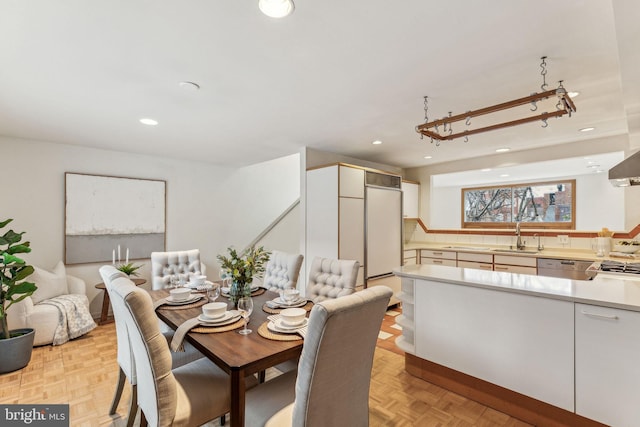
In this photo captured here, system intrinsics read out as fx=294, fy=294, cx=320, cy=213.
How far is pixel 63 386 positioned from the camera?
231cm

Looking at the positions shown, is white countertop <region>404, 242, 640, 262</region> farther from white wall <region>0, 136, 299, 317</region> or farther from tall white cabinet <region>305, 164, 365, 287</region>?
white wall <region>0, 136, 299, 317</region>

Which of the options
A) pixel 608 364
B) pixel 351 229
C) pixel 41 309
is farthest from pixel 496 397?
pixel 41 309

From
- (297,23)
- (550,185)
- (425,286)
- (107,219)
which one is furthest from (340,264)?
(550,185)

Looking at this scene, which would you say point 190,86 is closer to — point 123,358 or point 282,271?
point 282,271

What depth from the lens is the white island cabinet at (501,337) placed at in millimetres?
Result: 1717

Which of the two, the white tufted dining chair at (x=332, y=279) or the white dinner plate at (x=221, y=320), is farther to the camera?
the white tufted dining chair at (x=332, y=279)

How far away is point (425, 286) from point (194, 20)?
88.4 inches

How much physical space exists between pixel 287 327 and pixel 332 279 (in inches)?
32.5

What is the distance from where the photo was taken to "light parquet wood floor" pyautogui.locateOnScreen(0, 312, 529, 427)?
1905 millimetres

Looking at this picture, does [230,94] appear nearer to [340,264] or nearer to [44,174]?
[340,264]

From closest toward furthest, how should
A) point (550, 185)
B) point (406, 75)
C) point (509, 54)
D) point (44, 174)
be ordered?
1. point (509, 54)
2. point (406, 75)
3. point (44, 174)
4. point (550, 185)

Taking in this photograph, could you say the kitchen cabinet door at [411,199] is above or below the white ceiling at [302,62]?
A: below

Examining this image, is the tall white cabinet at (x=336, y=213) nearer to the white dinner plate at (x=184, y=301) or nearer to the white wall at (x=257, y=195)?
the white dinner plate at (x=184, y=301)
